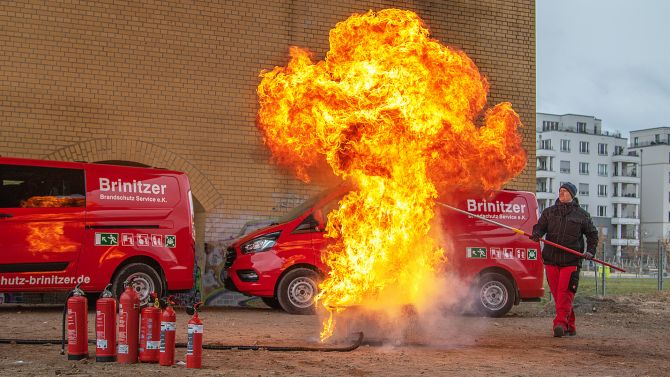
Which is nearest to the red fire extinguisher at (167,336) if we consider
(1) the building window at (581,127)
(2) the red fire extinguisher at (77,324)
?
(2) the red fire extinguisher at (77,324)

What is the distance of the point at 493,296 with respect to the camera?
1422cm

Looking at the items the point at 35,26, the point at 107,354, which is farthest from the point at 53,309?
the point at 107,354

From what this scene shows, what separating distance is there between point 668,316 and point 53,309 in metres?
10.8

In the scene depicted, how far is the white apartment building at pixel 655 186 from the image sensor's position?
102188 millimetres

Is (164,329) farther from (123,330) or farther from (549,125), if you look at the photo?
(549,125)

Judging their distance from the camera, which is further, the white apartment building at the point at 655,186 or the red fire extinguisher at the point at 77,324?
the white apartment building at the point at 655,186

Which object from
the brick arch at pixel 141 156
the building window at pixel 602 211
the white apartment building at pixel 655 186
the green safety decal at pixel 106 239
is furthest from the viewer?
the building window at pixel 602 211

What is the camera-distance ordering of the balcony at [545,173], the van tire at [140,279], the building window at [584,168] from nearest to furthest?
1. the van tire at [140,279]
2. the balcony at [545,173]
3. the building window at [584,168]

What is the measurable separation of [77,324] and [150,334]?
688 millimetres

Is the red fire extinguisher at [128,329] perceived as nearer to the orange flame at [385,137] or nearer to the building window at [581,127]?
the orange flame at [385,137]

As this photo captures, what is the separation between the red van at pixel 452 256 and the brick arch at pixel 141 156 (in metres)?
1.70

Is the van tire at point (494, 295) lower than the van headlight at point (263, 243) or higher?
lower

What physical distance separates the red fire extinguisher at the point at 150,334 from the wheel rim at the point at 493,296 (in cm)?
757

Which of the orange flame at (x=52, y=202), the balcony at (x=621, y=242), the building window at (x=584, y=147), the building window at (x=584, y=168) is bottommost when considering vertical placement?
the balcony at (x=621, y=242)
